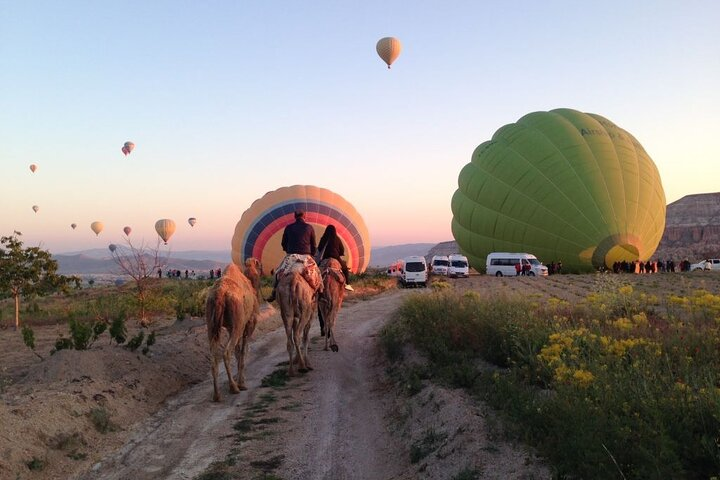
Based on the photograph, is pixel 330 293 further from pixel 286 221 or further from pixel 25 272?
pixel 286 221

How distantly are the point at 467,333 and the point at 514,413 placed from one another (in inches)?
160

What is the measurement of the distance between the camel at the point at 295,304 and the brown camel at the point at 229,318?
2.79 feet

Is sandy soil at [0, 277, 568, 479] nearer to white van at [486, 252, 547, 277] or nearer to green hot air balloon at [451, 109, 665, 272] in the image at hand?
green hot air balloon at [451, 109, 665, 272]

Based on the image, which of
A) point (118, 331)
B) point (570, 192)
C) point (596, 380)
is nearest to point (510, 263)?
point (570, 192)

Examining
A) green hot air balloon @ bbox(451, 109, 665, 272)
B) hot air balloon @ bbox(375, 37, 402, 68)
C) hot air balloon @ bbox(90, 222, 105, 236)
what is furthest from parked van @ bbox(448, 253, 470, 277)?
hot air balloon @ bbox(90, 222, 105, 236)

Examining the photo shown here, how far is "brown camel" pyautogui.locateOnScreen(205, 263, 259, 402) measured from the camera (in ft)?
29.4

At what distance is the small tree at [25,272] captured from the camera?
18594mm

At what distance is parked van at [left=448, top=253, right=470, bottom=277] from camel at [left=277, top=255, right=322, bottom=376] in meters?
32.2

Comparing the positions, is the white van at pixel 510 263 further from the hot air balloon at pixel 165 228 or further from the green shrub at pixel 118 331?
the hot air balloon at pixel 165 228

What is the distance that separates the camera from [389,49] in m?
34.7

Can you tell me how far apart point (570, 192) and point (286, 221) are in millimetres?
18212

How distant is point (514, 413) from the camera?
19.1 feet

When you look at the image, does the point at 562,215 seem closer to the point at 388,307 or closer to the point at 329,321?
the point at 388,307

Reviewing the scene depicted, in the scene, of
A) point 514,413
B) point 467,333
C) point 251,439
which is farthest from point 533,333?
point 251,439
